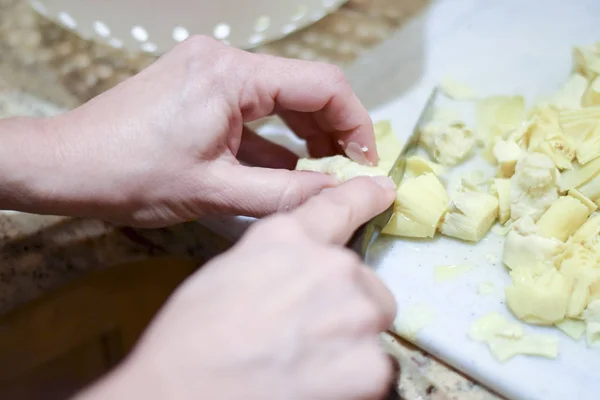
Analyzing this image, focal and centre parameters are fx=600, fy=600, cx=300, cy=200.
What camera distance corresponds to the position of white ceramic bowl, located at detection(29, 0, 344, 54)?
2.21 feet

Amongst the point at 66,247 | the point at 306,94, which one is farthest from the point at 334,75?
the point at 66,247

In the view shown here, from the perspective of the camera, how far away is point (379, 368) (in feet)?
1.18

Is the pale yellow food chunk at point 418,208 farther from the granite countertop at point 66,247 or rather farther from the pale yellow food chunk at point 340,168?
the granite countertop at point 66,247

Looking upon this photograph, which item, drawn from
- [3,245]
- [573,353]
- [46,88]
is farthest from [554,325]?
[46,88]

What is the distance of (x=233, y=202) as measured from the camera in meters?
0.57

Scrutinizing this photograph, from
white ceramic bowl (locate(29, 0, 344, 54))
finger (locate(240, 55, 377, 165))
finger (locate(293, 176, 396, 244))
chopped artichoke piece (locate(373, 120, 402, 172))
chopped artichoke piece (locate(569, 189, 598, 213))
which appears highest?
white ceramic bowl (locate(29, 0, 344, 54))

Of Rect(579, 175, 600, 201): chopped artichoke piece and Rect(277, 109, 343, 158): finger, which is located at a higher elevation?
Rect(277, 109, 343, 158): finger

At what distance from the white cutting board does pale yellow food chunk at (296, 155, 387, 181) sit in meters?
0.08

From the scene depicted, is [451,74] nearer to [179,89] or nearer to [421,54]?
[421,54]

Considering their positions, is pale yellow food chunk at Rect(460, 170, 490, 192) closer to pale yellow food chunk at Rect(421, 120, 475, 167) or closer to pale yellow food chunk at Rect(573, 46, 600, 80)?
pale yellow food chunk at Rect(421, 120, 475, 167)

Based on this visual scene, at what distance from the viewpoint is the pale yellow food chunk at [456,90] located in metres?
0.77

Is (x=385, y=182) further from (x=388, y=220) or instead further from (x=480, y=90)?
(x=480, y=90)

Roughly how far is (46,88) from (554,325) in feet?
2.32

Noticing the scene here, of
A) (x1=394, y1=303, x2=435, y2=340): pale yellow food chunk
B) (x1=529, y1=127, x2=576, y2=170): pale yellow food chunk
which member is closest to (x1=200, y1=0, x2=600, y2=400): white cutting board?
(x1=394, y1=303, x2=435, y2=340): pale yellow food chunk
